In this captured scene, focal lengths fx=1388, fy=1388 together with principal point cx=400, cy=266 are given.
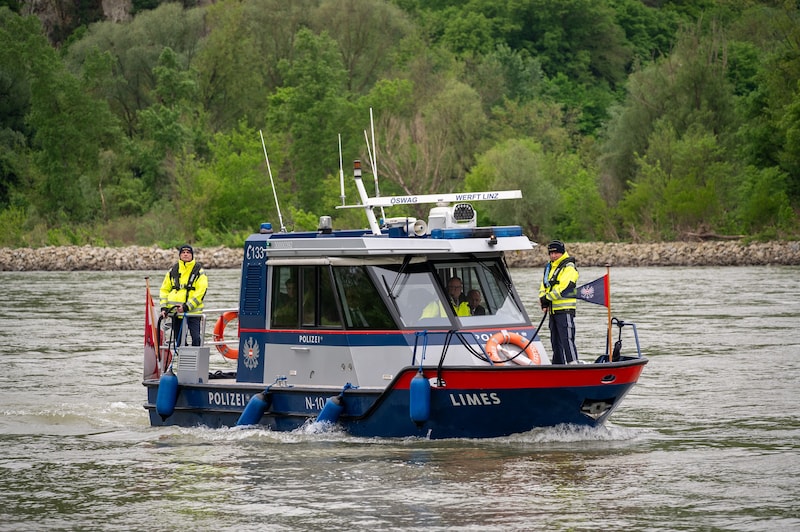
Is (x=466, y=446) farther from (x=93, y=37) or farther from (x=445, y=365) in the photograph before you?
(x=93, y=37)

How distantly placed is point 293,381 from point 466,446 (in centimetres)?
219

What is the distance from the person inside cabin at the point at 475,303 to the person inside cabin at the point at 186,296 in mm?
3521

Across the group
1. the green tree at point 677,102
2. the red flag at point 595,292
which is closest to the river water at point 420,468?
the red flag at point 595,292

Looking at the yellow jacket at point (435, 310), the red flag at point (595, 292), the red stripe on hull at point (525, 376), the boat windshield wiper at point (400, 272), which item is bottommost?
the red stripe on hull at point (525, 376)

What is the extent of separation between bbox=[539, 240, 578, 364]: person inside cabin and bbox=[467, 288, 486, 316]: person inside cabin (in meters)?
0.70

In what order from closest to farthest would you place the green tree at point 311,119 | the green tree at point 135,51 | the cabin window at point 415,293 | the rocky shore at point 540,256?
the cabin window at point 415,293 → the rocky shore at point 540,256 → the green tree at point 311,119 → the green tree at point 135,51

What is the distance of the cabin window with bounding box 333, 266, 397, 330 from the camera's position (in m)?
15.1

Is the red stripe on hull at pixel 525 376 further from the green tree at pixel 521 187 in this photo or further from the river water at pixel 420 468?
the green tree at pixel 521 187

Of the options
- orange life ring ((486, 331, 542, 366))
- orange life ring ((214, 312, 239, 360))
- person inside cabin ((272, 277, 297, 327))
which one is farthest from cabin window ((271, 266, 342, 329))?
orange life ring ((214, 312, 239, 360))

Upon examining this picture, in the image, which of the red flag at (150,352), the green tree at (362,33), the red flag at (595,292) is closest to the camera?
the red flag at (595,292)

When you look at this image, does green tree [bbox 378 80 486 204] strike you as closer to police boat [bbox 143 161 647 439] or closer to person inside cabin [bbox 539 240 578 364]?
police boat [bbox 143 161 647 439]

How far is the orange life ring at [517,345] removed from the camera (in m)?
14.9

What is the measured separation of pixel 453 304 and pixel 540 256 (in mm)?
46191

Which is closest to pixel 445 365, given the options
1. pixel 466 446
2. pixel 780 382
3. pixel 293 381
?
pixel 466 446
